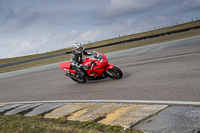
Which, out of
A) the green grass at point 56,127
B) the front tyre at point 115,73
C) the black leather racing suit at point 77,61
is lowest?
the green grass at point 56,127

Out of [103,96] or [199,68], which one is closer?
[103,96]

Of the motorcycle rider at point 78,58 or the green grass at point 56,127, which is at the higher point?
the motorcycle rider at point 78,58

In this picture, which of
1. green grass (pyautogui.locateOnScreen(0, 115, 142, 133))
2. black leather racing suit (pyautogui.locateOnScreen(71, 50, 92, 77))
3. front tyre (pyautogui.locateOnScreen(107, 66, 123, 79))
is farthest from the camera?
black leather racing suit (pyautogui.locateOnScreen(71, 50, 92, 77))

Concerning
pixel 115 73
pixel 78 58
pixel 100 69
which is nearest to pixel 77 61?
pixel 78 58

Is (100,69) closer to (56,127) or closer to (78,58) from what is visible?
(78,58)

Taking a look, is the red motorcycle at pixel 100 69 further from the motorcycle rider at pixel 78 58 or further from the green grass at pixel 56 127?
the green grass at pixel 56 127

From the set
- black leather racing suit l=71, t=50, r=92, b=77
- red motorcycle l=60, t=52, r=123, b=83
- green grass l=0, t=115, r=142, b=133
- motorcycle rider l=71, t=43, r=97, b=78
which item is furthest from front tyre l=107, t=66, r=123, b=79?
green grass l=0, t=115, r=142, b=133

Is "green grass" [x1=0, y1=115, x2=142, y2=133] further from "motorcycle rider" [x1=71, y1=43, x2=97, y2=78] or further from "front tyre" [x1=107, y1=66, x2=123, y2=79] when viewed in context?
"front tyre" [x1=107, y1=66, x2=123, y2=79]

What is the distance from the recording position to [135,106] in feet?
16.5

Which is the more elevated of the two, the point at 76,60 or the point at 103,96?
the point at 76,60

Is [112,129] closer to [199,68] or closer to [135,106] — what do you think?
[135,106]

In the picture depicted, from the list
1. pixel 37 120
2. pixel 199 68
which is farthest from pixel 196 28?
pixel 37 120

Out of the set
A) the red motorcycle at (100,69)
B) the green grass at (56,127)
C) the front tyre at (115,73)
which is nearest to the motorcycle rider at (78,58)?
the red motorcycle at (100,69)

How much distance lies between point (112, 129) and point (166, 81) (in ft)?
11.8
